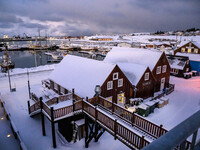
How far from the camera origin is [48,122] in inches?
693

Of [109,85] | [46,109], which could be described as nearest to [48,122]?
[46,109]

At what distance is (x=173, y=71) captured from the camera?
3869cm

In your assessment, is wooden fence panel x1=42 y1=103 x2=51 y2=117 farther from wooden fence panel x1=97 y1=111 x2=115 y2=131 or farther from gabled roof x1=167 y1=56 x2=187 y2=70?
gabled roof x1=167 y1=56 x2=187 y2=70

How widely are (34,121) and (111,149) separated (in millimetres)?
9712

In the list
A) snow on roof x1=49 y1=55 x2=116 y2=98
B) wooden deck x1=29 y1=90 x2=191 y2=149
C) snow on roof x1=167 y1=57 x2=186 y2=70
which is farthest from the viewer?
snow on roof x1=167 y1=57 x2=186 y2=70

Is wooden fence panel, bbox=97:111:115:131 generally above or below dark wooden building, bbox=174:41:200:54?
below

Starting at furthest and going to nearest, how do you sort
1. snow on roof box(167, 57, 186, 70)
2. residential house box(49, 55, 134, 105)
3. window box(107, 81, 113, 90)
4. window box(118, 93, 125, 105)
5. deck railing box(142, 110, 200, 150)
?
snow on roof box(167, 57, 186, 70) < window box(118, 93, 125, 105) < window box(107, 81, 113, 90) < residential house box(49, 55, 134, 105) < deck railing box(142, 110, 200, 150)

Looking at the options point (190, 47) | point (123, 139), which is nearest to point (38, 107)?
point (123, 139)

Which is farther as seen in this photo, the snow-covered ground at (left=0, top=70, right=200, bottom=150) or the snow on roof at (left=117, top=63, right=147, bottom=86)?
the snow on roof at (left=117, top=63, right=147, bottom=86)

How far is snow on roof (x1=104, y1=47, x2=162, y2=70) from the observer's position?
27312mm

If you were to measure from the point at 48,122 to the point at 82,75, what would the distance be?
23.3ft

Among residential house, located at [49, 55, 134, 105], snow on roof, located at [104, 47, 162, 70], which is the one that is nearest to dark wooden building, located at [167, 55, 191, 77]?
snow on roof, located at [104, 47, 162, 70]

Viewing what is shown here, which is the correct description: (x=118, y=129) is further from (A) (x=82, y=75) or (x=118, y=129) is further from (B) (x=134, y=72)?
(B) (x=134, y=72)

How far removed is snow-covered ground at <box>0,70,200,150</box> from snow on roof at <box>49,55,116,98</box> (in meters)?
5.23
